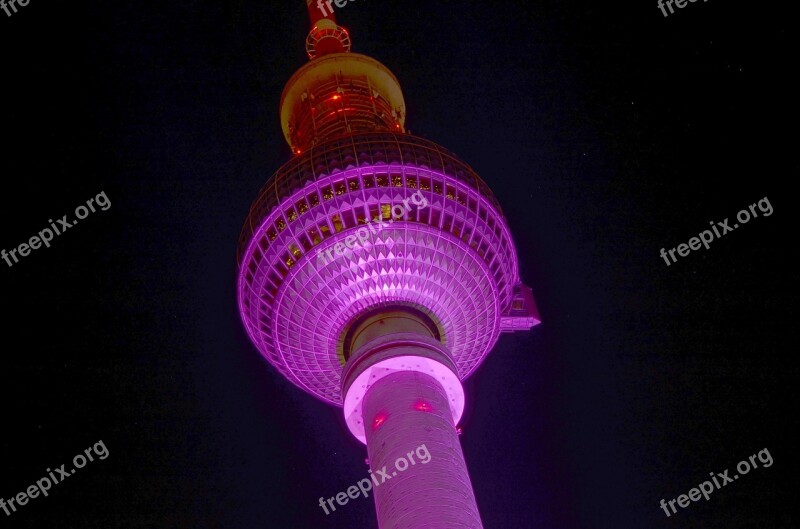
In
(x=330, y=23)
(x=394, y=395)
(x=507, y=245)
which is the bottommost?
(x=394, y=395)

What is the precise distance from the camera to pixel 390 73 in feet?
76.4

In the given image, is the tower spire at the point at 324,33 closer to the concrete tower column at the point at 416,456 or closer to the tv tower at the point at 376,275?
the tv tower at the point at 376,275

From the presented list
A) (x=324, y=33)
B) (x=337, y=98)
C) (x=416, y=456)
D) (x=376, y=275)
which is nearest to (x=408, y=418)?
(x=416, y=456)

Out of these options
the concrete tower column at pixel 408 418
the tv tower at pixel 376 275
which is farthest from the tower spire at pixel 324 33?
the concrete tower column at pixel 408 418

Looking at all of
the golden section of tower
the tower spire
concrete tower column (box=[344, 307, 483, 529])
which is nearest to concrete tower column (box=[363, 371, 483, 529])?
concrete tower column (box=[344, 307, 483, 529])

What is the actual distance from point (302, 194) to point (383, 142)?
2585 mm

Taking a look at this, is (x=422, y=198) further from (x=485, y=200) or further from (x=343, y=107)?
(x=343, y=107)

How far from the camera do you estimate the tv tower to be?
1522cm

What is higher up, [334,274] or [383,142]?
[383,142]

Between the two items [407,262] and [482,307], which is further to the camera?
[482,307]

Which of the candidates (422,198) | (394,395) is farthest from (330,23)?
(394,395)

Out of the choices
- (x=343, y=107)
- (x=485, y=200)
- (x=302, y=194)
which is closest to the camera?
(x=302, y=194)

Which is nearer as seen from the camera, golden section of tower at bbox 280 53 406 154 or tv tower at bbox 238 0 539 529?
tv tower at bbox 238 0 539 529

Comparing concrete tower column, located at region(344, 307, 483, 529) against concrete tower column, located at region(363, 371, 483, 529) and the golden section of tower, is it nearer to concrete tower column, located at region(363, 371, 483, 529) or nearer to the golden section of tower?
concrete tower column, located at region(363, 371, 483, 529)
